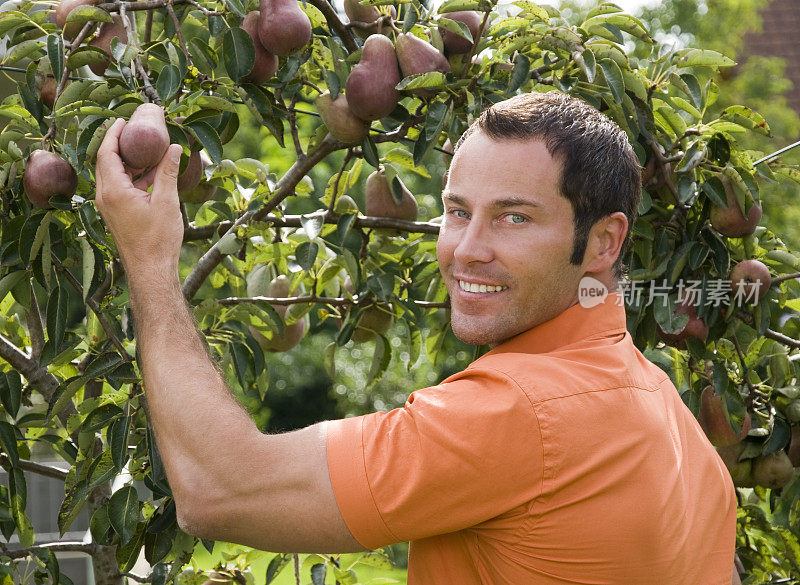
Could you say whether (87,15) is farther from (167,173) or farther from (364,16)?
(364,16)

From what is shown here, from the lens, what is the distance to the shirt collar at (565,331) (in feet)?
4.05

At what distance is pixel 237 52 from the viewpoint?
1.51 metres

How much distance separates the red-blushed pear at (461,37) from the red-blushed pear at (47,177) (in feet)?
2.38

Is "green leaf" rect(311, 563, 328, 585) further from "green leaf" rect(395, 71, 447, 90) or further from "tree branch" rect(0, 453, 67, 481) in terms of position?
"green leaf" rect(395, 71, 447, 90)

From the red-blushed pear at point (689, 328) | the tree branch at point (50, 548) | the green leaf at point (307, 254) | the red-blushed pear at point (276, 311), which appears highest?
the green leaf at point (307, 254)

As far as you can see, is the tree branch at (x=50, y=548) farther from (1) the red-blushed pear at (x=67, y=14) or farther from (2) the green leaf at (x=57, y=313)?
(1) the red-blushed pear at (x=67, y=14)

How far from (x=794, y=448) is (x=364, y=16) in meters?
1.30

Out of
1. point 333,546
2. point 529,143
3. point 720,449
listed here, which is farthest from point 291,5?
point 720,449

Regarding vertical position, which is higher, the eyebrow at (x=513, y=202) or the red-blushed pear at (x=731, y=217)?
the eyebrow at (x=513, y=202)

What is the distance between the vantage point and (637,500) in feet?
3.59

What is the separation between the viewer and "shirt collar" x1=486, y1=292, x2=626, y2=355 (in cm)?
124

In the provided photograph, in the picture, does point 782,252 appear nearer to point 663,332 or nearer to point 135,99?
point 663,332

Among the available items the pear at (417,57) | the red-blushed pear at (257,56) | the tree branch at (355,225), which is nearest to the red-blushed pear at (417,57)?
the pear at (417,57)

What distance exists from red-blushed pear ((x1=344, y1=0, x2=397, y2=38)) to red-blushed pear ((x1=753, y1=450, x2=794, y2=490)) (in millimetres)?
1238
